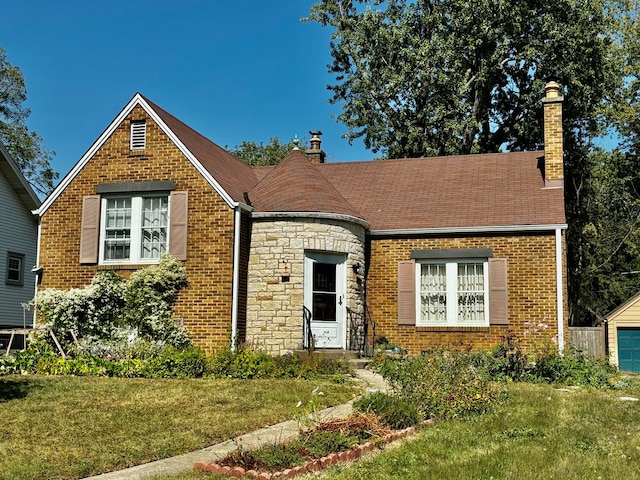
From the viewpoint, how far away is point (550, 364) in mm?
13352

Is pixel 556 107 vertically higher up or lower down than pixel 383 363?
higher up

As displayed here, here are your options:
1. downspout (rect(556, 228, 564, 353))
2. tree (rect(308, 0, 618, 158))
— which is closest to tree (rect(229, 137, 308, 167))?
tree (rect(308, 0, 618, 158))

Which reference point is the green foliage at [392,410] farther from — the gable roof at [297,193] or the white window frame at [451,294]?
the white window frame at [451,294]

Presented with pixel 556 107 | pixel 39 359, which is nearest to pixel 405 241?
pixel 556 107

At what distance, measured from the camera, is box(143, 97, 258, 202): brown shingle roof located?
16453 millimetres

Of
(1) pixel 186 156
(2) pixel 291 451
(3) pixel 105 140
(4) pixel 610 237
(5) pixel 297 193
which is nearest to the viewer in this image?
(2) pixel 291 451

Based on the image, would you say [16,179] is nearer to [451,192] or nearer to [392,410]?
[451,192]

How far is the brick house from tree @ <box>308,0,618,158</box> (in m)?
10.8

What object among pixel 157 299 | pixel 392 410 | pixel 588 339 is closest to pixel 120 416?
pixel 392 410

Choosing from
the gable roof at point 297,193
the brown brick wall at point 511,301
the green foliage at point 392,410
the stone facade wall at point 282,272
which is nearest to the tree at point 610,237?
the brown brick wall at point 511,301

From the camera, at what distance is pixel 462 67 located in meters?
28.6

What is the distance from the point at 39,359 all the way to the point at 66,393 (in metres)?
3.46

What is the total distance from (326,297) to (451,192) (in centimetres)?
494

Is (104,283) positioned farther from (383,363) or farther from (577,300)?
(577,300)
